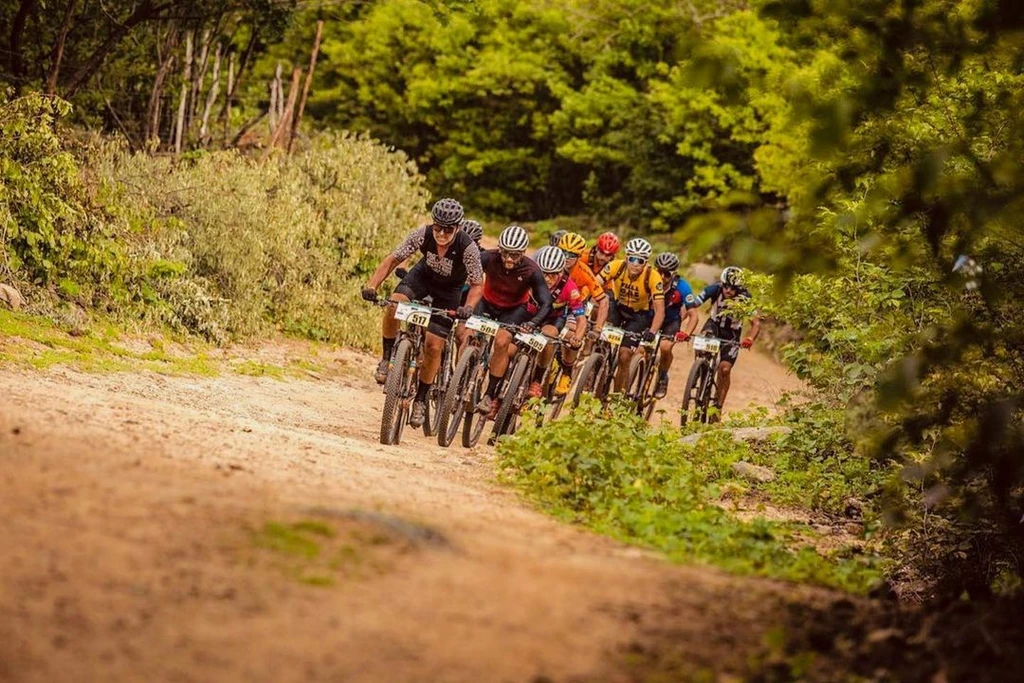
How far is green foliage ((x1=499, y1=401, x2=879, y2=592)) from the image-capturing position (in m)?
8.02

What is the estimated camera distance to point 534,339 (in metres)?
14.2

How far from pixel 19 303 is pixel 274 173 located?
7.36 meters

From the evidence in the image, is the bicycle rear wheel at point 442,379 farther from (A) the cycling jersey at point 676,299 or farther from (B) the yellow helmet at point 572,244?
(A) the cycling jersey at point 676,299

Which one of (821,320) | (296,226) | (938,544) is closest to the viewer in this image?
(938,544)

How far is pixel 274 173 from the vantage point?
22.3 metres

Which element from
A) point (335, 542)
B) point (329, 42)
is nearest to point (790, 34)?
point (335, 542)

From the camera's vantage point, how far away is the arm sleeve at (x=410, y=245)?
43.7ft

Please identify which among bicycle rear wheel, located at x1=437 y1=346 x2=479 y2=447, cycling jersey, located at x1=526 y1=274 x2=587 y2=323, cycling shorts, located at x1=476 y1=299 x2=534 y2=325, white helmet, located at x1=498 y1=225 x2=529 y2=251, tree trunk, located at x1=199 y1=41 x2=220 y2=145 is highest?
tree trunk, located at x1=199 y1=41 x2=220 y2=145

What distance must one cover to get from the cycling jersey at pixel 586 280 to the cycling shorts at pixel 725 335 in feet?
8.62

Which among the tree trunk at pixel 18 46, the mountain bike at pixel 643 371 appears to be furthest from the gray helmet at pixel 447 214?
the tree trunk at pixel 18 46

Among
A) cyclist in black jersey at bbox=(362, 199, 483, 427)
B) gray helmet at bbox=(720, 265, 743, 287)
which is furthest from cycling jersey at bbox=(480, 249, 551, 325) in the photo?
gray helmet at bbox=(720, 265, 743, 287)

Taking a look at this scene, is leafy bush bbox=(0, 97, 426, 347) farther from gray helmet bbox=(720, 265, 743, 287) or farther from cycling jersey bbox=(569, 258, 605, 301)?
gray helmet bbox=(720, 265, 743, 287)

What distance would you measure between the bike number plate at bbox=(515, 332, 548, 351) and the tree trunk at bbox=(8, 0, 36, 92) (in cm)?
829

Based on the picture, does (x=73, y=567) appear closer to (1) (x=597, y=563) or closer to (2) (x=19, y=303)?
(1) (x=597, y=563)
